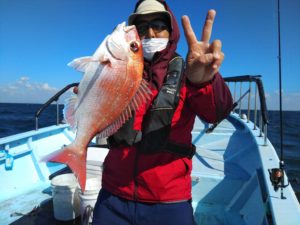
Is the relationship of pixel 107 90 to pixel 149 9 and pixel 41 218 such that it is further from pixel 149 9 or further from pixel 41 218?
pixel 41 218

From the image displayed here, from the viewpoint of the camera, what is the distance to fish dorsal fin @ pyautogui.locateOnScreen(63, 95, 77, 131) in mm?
1827

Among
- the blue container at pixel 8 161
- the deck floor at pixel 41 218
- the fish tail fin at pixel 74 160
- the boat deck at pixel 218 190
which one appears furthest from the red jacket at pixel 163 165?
the blue container at pixel 8 161

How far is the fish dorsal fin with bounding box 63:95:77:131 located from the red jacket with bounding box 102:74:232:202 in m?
0.41

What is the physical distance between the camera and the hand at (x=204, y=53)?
1.53 metres

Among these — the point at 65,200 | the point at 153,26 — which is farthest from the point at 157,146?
the point at 65,200

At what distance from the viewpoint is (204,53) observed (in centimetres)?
159

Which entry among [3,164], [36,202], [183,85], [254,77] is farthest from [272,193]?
[3,164]

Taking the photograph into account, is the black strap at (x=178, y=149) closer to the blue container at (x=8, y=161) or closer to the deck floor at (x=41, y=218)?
the deck floor at (x=41, y=218)

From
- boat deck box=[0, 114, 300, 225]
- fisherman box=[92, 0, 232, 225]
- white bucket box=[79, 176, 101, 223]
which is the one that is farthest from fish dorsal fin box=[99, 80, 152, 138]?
white bucket box=[79, 176, 101, 223]

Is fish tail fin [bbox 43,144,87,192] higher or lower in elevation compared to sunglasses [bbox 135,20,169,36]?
lower

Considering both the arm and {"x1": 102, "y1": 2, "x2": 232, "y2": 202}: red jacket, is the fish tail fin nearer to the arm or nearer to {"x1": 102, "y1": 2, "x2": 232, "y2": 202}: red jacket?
{"x1": 102, "y1": 2, "x2": 232, "y2": 202}: red jacket

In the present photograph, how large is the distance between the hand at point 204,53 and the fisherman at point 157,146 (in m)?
0.10

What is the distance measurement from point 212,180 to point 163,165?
2.50 metres

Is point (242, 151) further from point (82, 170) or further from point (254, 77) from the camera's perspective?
point (82, 170)
